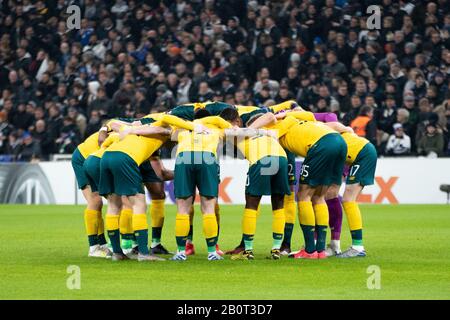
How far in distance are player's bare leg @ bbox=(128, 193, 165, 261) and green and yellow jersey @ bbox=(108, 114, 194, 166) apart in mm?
434

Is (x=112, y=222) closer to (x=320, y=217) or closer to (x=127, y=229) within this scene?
(x=127, y=229)

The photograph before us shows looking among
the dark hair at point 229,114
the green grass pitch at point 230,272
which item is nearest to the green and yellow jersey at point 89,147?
the green grass pitch at point 230,272

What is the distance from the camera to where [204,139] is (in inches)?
495

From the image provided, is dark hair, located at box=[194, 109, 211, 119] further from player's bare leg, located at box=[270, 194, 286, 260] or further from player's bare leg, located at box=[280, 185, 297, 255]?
player's bare leg, located at box=[280, 185, 297, 255]

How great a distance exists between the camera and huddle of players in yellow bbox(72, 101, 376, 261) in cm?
1255

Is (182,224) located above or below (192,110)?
below

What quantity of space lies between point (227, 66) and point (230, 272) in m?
15.7

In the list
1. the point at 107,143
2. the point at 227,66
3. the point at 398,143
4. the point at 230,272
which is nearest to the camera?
the point at 230,272

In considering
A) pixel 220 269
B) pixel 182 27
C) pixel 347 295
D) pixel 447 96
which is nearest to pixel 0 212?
pixel 182 27

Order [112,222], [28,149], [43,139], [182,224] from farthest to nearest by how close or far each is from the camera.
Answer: [43,139] → [28,149] → [112,222] → [182,224]

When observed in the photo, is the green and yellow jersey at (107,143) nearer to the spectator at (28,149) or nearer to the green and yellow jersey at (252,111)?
the green and yellow jersey at (252,111)

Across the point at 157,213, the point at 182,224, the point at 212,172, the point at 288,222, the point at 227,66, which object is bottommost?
the point at 288,222

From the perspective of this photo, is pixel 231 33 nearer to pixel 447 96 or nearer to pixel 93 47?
pixel 93 47

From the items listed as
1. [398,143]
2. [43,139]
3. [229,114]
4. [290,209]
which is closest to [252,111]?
[229,114]
